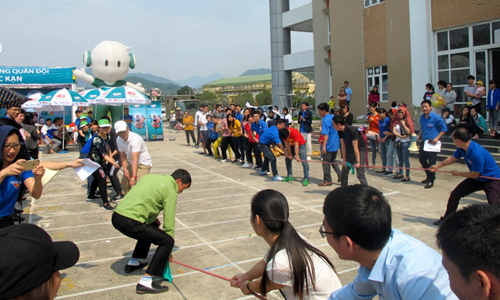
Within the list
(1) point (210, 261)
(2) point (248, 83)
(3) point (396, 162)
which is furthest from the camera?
(2) point (248, 83)

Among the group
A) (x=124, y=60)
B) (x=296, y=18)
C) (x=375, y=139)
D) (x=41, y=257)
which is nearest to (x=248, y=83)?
(x=296, y=18)

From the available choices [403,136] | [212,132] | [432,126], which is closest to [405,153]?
[403,136]

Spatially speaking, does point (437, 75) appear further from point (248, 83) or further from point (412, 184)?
point (248, 83)

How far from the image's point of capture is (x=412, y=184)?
34.3 ft

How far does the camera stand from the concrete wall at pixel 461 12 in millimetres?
15219

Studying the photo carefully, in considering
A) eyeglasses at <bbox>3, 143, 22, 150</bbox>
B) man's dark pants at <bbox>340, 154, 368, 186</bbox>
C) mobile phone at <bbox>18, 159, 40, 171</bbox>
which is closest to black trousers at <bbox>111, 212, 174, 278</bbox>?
mobile phone at <bbox>18, 159, 40, 171</bbox>

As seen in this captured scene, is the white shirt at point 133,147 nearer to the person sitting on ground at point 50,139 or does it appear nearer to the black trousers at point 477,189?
the black trousers at point 477,189

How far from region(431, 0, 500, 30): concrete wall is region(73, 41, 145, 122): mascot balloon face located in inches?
600

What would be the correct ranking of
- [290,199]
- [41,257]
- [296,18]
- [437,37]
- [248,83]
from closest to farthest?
[41,257] → [290,199] → [437,37] → [296,18] → [248,83]

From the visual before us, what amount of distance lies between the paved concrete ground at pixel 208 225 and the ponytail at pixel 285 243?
1.91 meters

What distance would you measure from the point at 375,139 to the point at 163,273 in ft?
29.1

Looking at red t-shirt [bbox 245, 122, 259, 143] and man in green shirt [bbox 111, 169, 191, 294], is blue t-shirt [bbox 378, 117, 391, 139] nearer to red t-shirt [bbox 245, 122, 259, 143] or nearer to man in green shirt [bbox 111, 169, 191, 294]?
red t-shirt [bbox 245, 122, 259, 143]

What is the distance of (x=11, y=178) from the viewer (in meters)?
4.23

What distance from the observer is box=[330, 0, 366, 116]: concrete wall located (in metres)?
22.1
